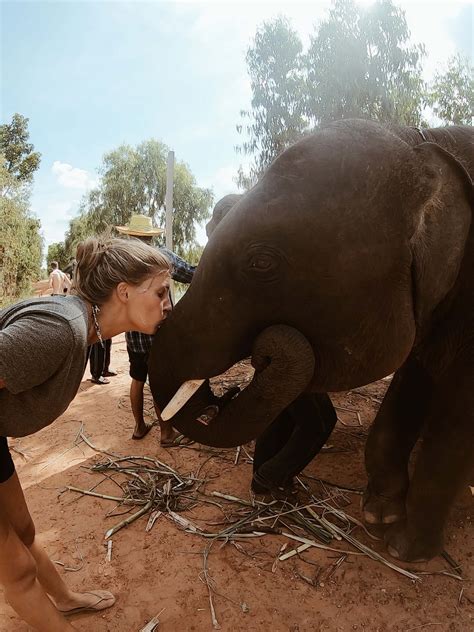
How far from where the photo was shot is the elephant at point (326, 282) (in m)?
2.13

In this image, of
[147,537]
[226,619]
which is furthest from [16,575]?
[147,537]

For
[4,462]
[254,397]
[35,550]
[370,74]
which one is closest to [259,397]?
[254,397]

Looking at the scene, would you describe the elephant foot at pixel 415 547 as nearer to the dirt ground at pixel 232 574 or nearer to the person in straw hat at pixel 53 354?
the dirt ground at pixel 232 574

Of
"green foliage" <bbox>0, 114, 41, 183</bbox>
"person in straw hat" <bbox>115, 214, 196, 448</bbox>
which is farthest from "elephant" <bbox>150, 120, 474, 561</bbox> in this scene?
"green foliage" <bbox>0, 114, 41, 183</bbox>

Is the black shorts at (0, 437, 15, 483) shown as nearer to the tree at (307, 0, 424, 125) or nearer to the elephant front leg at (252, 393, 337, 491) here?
the elephant front leg at (252, 393, 337, 491)

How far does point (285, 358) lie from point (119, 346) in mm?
8848

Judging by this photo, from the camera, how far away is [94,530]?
3.12 meters

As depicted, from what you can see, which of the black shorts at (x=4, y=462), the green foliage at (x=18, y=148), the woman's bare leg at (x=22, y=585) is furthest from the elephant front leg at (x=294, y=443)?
the green foliage at (x=18, y=148)

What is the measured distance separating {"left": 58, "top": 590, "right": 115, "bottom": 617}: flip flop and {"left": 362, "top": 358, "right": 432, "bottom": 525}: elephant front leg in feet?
5.14

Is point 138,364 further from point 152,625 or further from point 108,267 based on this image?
point 108,267

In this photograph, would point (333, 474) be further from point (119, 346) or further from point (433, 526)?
point (119, 346)

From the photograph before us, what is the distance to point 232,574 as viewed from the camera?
2682mm

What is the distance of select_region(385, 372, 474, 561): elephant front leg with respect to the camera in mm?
2545

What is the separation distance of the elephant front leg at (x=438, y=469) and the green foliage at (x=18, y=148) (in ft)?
104
